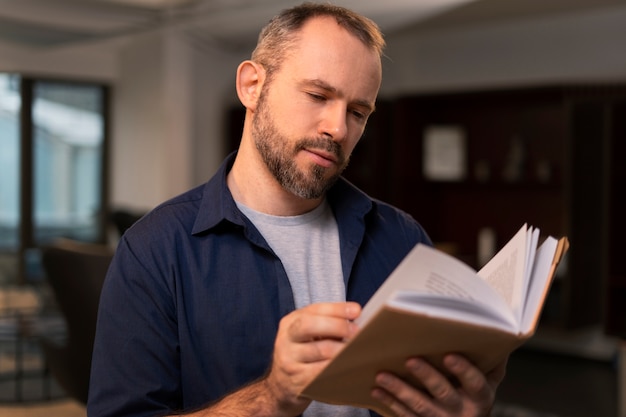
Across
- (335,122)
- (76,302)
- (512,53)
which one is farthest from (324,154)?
(512,53)

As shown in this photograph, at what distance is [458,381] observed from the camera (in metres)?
1.06

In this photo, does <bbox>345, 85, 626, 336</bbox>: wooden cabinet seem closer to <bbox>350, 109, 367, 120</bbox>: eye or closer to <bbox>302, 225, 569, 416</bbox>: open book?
<bbox>350, 109, 367, 120</bbox>: eye

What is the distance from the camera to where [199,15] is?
6336 millimetres

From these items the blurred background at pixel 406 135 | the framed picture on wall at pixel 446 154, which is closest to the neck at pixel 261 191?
the blurred background at pixel 406 135

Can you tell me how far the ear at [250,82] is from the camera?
1.36m

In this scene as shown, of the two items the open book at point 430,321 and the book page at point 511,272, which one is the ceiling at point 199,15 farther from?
the open book at point 430,321

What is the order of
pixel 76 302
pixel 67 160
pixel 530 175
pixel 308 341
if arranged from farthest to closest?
pixel 67 160
pixel 530 175
pixel 76 302
pixel 308 341

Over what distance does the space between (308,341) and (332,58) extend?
19.4 inches

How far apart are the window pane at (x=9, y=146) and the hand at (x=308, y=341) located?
6.69 metres

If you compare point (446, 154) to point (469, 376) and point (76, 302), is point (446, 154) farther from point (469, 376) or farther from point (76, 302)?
point (469, 376)

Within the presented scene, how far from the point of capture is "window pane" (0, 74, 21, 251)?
23.2 feet

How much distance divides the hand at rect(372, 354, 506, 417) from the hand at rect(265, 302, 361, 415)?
0.29 feet

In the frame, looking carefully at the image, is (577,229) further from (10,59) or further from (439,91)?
(10,59)

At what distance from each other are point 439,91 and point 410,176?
753 millimetres
